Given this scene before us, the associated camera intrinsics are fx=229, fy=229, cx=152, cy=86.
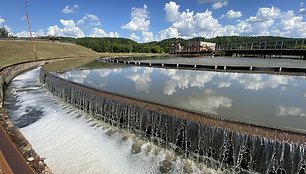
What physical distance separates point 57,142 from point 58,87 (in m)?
8.00

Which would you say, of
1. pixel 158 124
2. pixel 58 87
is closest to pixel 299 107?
pixel 158 124

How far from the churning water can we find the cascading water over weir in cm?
46

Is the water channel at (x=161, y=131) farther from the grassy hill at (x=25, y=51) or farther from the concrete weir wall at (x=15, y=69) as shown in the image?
the grassy hill at (x=25, y=51)

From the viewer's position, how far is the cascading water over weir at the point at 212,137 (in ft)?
21.6

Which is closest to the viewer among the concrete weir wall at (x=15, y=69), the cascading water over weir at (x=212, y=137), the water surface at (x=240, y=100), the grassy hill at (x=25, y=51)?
the cascading water over weir at (x=212, y=137)

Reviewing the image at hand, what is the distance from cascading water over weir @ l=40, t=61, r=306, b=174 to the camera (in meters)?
6.59

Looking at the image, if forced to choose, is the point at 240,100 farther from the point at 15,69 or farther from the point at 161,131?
the point at 15,69

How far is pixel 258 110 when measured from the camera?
34.2 ft

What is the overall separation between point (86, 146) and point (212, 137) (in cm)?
486

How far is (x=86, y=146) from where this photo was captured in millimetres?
9055

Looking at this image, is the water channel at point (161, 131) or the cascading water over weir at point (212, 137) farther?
the water channel at point (161, 131)

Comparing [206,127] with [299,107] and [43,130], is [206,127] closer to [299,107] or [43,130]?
[299,107]

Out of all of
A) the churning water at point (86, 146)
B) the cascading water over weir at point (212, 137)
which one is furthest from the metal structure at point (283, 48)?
the churning water at point (86, 146)

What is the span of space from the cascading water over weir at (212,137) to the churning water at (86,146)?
0.46m
